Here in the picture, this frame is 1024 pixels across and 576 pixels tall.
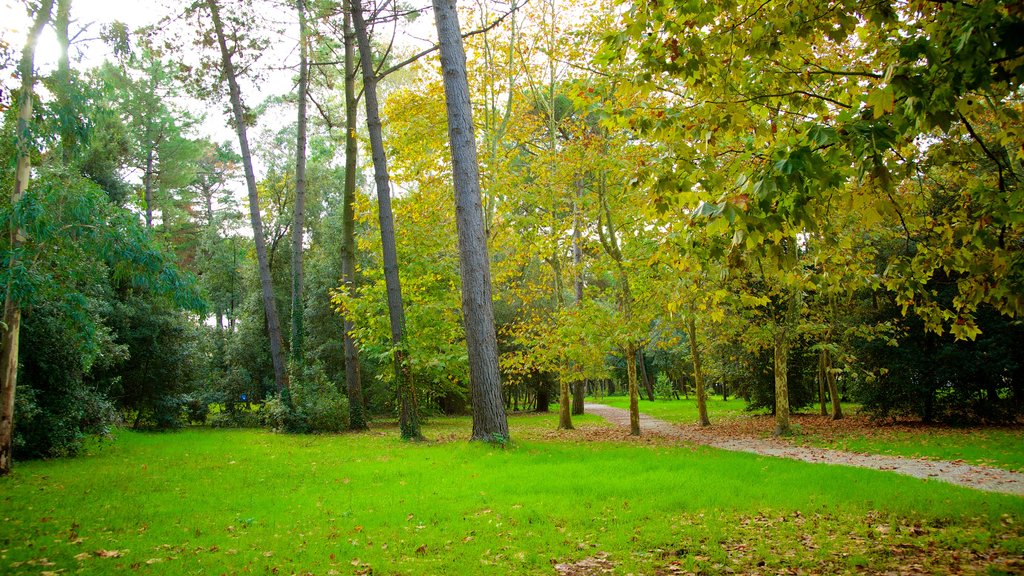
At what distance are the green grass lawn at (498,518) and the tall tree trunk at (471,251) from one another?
136 cm

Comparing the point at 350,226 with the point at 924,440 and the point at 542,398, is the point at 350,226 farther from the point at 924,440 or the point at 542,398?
the point at 542,398

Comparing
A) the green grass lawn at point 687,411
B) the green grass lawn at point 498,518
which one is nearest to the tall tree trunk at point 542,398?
the green grass lawn at point 687,411

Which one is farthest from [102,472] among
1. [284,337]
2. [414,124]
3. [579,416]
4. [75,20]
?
[579,416]

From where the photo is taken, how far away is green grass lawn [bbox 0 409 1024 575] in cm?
449

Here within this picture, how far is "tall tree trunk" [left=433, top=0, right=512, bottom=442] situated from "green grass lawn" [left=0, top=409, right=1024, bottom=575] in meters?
1.36

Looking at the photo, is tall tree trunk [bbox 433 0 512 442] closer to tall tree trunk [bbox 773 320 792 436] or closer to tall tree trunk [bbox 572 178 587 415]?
tall tree trunk [bbox 572 178 587 415]

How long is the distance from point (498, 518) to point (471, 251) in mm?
5844

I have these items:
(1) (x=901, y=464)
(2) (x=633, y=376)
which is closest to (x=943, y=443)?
(1) (x=901, y=464)

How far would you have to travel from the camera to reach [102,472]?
898 cm

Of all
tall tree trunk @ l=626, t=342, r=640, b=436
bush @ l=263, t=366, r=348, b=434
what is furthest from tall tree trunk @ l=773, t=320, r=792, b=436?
bush @ l=263, t=366, r=348, b=434

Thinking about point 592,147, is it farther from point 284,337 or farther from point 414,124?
point 284,337

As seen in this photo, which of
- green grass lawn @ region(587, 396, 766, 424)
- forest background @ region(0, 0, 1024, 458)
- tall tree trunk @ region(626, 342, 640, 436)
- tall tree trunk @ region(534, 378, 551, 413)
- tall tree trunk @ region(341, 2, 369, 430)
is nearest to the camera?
forest background @ region(0, 0, 1024, 458)

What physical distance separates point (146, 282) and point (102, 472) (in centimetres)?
306

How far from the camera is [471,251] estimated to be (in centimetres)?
1073
